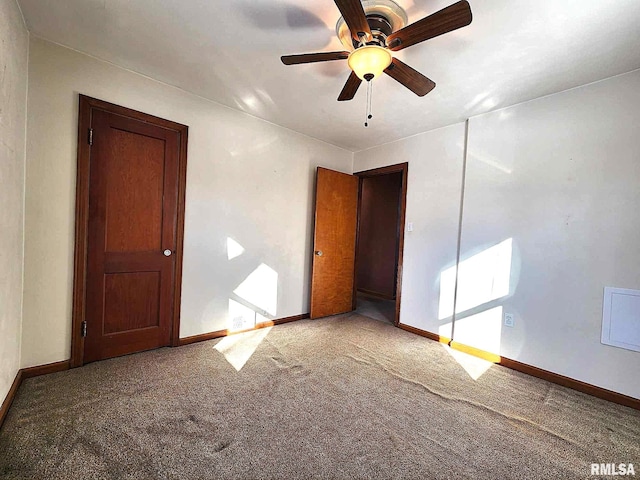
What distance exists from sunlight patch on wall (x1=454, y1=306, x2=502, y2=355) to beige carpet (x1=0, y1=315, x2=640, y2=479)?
0.96 feet

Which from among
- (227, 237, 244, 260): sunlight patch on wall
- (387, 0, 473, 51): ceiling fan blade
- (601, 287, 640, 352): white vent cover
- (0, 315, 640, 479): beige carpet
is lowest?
(0, 315, 640, 479): beige carpet

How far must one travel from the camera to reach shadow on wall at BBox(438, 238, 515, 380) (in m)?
2.68

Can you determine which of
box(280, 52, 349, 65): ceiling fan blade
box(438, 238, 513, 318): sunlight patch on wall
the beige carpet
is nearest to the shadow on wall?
box(438, 238, 513, 318): sunlight patch on wall

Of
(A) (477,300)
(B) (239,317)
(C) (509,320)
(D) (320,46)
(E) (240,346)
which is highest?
(D) (320,46)

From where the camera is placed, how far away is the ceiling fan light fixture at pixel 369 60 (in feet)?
4.91

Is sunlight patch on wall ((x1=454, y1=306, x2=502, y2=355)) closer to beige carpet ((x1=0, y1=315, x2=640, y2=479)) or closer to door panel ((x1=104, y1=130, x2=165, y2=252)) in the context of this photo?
beige carpet ((x1=0, y1=315, x2=640, y2=479))

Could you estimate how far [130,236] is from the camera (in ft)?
8.00

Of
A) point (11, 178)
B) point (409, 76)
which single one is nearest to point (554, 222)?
point (409, 76)

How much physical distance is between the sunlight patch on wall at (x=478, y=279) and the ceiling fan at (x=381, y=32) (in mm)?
1816

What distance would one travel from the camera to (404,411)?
6.12 ft

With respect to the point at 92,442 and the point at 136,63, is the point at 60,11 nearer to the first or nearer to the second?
the point at 136,63

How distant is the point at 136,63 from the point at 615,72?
3715 mm

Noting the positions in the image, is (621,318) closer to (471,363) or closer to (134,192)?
(471,363)

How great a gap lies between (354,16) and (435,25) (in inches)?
15.6
